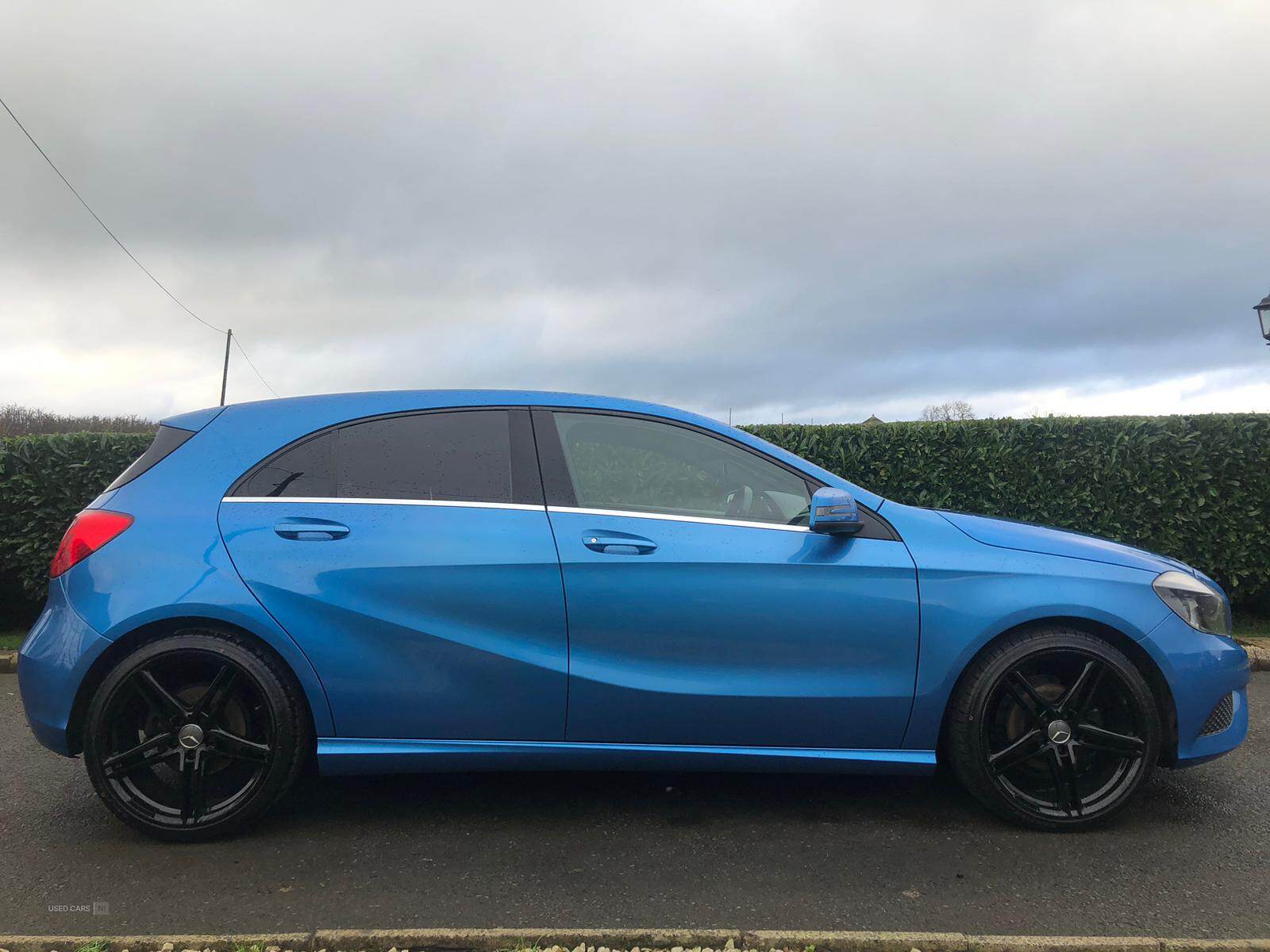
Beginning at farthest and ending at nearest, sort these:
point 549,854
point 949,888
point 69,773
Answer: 1. point 69,773
2. point 549,854
3. point 949,888

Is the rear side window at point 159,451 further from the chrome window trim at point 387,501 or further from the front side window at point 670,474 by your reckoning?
the front side window at point 670,474

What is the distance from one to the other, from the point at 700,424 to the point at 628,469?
0.36 m

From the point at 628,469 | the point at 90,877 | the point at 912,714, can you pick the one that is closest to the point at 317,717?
the point at 90,877

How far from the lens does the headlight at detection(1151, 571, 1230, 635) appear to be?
299 centimetres

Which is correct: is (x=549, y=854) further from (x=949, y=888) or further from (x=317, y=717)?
(x=949, y=888)

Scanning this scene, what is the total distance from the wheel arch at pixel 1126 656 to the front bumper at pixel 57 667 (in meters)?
2.91

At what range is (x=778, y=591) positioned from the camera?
288 cm

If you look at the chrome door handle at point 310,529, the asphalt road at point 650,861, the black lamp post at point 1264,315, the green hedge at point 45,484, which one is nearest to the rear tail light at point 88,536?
the chrome door handle at point 310,529

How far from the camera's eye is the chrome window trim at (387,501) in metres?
2.98

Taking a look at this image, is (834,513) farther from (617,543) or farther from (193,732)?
(193,732)

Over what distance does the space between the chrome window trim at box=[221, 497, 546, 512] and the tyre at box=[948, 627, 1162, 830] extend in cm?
168

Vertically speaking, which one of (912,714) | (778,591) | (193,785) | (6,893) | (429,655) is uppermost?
(778,591)

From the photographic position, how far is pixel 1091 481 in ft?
22.4

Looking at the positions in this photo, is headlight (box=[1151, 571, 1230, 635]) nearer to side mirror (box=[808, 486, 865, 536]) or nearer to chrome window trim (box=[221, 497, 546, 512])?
side mirror (box=[808, 486, 865, 536])
